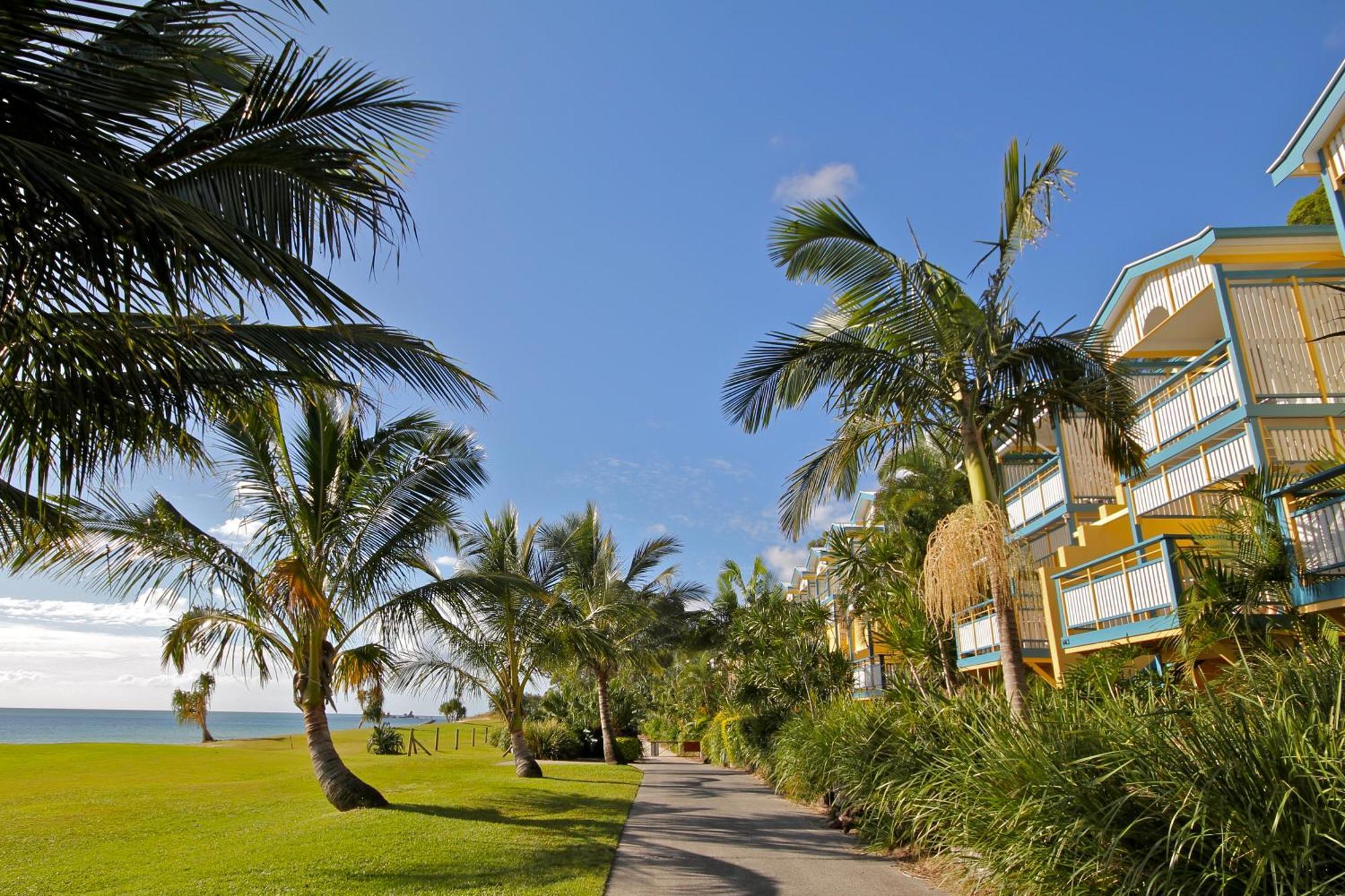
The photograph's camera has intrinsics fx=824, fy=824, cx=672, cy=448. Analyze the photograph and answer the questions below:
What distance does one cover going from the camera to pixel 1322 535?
8742 millimetres

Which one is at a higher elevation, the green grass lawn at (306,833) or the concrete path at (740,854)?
the green grass lawn at (306,833)

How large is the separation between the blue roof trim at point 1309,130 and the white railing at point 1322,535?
4606 mm

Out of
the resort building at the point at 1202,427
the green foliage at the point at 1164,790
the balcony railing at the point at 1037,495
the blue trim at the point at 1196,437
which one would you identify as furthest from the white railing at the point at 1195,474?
the green foliage at the point at 1164,790

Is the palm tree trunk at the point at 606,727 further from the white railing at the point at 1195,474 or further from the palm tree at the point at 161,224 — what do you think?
the palm tree at the point at 161,224

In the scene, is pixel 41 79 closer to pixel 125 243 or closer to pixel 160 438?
pixel 125 243

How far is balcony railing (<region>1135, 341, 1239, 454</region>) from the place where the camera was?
39.5 ft

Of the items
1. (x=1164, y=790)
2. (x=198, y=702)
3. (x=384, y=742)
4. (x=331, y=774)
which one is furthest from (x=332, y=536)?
(x=198, y=702)

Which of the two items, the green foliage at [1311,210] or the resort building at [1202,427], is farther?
the green foliage at [1311,210]

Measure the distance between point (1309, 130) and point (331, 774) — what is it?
1579 cm

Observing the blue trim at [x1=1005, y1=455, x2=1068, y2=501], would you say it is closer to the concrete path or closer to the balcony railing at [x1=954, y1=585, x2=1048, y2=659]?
the balcony railing at [x1=954, y1=585, x2=1048, y2=659]

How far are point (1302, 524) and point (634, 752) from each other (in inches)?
894

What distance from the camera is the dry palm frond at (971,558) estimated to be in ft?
27.3

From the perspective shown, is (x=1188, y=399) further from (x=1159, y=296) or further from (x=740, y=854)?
(x=740, y=854)

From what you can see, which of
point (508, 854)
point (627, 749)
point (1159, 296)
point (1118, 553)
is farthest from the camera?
point (627, 749)
